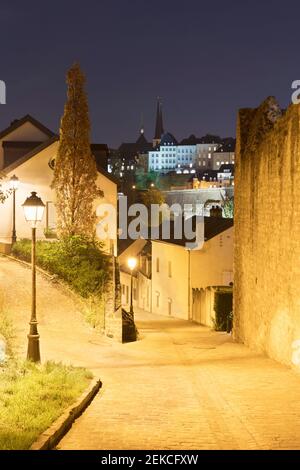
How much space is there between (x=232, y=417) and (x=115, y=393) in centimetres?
245

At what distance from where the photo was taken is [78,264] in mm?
23109

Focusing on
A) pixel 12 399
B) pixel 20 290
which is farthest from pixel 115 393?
pixel 20 290

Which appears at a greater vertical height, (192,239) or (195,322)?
(192,239)

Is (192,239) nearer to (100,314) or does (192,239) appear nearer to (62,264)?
(62,264)

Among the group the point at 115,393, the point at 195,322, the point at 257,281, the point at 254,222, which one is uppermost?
the point at 254,222

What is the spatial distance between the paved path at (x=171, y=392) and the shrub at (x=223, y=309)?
31.6ft

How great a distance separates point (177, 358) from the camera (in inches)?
671

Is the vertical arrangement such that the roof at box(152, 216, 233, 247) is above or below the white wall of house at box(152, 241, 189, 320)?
above

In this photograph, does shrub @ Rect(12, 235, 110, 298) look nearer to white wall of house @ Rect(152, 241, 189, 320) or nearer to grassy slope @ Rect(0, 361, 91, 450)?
grassy slope @ Rect(0, 361, 91, 450)

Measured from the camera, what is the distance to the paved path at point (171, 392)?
8.16 metres

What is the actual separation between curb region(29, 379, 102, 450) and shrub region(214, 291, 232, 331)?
20.0 meters

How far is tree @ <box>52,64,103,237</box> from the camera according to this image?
31047mm

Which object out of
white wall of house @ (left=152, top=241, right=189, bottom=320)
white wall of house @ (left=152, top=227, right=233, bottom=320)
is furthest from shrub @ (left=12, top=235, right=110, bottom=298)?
white wall of house @ (left=152, top=241, right=189, bottom=320)

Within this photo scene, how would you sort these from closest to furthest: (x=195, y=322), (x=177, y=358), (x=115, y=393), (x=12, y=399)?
(x=12, y=399), (x=115, y=393), (x=177, y=358), (x=195, y=322)
